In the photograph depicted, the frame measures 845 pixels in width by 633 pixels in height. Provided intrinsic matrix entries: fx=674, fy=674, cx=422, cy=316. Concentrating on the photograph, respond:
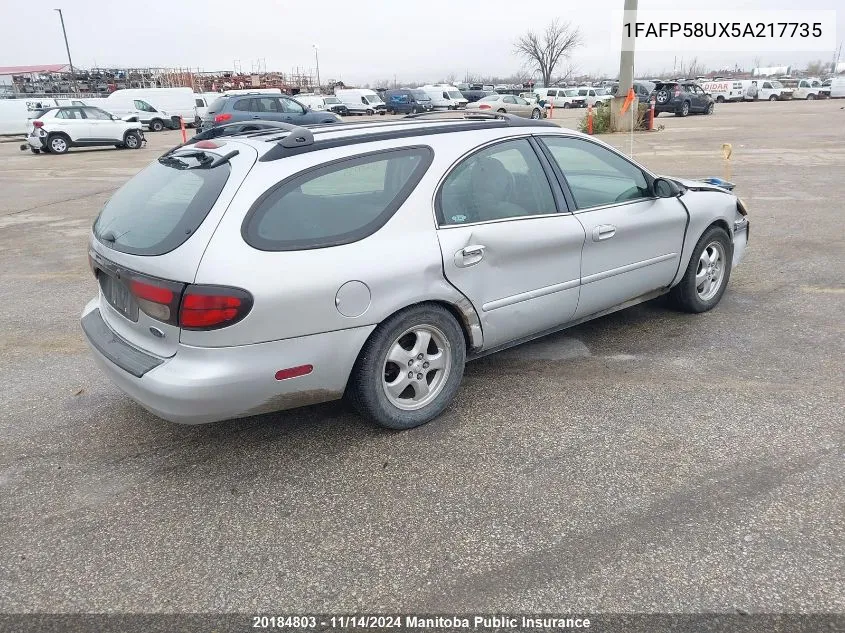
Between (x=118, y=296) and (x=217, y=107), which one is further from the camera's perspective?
(x=217, y=107)

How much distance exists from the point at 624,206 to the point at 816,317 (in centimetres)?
194

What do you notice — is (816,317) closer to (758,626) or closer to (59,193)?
(758,626)

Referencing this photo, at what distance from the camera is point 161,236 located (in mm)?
3104

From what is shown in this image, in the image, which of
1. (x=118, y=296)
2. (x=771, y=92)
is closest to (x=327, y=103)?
(x=771, y=92)

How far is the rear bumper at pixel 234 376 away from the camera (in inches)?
115

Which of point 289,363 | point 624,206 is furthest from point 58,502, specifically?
point 624,206

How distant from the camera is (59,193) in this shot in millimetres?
13203

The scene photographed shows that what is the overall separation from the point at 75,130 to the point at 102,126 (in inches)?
34.0

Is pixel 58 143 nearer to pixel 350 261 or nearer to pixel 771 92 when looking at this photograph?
pixel 350 261

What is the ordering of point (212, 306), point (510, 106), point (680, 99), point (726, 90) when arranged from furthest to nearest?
point (726, 90)
point (510, 106)
point (680, 99)
point (212, 306)

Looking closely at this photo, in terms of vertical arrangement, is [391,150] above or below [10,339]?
above

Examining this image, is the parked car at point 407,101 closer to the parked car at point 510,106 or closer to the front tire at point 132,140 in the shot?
the parked car at point 510,106

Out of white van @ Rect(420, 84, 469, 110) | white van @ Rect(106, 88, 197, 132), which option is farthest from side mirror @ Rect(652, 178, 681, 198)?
white van @ Rect(420, 84, 469, 110)

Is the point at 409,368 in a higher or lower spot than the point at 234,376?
lower
